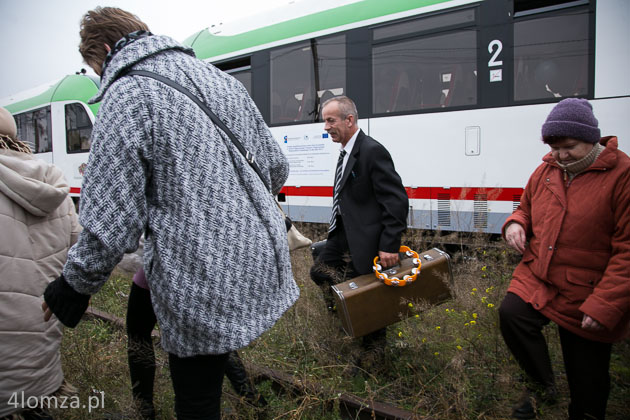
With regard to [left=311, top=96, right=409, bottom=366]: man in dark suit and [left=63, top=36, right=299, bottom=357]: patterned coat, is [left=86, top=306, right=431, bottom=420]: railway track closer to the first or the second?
[left=311, top=96, right=409, bottom=366]: man in dark suit

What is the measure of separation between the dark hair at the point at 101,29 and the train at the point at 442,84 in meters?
3.40

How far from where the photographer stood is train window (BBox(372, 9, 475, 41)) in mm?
5395

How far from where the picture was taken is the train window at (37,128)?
11906mm

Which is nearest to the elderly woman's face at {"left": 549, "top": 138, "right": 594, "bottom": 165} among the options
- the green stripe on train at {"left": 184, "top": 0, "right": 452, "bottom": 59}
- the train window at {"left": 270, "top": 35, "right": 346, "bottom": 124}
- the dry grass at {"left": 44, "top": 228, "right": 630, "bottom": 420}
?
the dry grass at {"left": 44, "top": 228, "right": 630, "bottom": 420}

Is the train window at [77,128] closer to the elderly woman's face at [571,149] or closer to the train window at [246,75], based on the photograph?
the train window at [246,75]

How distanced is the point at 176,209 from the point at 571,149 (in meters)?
1.86

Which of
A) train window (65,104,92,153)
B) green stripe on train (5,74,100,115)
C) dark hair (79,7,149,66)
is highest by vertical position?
green stripe on train (5,74,100,115)

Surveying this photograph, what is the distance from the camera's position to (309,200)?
7023mm

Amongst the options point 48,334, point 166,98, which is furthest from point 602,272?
point 48,334

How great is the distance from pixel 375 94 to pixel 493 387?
15.3 ft

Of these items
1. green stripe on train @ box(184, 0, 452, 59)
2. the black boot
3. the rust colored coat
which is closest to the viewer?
the rust colored coat

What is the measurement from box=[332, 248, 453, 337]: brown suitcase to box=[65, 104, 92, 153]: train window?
1024 centimetres

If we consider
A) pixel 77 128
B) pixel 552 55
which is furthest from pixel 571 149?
pixel 77 128

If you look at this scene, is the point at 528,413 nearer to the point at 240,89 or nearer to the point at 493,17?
the point at 240,89
